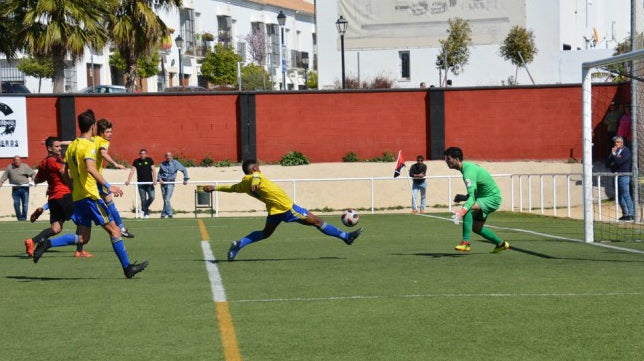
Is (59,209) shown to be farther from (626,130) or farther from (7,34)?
(7,34)

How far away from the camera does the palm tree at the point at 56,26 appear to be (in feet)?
125

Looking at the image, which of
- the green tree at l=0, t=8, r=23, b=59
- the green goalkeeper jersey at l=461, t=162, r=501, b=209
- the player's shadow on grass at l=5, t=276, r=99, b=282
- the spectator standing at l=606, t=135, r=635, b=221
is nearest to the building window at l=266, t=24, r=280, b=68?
the green tree at l=0, t=8, r=23, b=59

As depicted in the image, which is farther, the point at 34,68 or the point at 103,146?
the point at 34,68

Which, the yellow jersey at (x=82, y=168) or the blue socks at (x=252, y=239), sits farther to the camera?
the blue socks at (x=252, y=239)

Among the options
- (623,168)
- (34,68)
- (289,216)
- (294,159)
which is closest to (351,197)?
(294,159)

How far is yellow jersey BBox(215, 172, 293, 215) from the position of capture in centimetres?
1390

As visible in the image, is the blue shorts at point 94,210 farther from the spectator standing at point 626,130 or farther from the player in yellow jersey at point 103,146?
the spectator standing at point 626,130

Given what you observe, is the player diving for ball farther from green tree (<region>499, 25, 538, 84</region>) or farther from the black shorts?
green tree (<region>499, 25, 538, 84</region>)

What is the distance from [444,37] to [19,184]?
152ft

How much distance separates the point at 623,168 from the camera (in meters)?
23.4

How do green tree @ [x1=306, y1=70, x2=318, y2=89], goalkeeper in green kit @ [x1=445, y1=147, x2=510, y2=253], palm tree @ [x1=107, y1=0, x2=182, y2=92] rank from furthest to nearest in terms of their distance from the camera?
green tree @ [x1=306, y1=70, x2=318, y2=89] → palm tree @ [x1=107, y1=0, x2=182, y2=92] → goalkeeper in green kit @ [x1=445, y1=147, x2=510, y2=253]

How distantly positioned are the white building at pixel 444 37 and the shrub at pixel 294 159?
30.3 meters

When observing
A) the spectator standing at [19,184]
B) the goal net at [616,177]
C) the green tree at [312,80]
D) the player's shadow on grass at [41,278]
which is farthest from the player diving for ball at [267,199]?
the green tree at [312,80]

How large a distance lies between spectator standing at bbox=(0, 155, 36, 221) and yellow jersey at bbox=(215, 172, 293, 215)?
15472 mm
